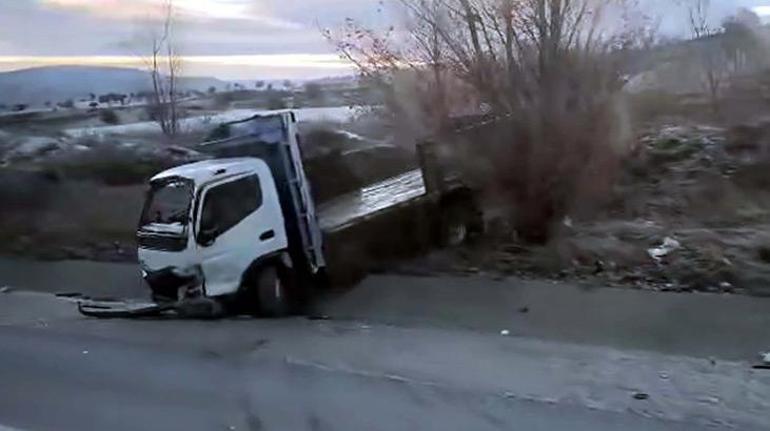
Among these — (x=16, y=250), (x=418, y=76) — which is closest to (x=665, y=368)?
(x=418, y=76)

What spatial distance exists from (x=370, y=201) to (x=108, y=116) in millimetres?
8918

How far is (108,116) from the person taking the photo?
19.9 m

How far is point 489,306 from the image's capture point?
38.0ft

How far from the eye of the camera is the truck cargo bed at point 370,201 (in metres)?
12.4

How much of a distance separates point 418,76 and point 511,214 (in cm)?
249

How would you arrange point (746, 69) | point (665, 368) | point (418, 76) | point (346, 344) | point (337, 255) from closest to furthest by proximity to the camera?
point (665, 368) → point (346, 344) → point (337, 255) → point (418, 76) → point (746, 69)

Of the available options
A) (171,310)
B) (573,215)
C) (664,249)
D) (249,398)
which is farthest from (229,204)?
(664,249)

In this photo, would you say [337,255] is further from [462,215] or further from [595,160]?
[595,160]

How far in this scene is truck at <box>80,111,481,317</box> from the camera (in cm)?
1097

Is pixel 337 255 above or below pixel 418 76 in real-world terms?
below

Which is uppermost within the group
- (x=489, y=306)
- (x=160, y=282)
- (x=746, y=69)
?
(x=746, y=69)

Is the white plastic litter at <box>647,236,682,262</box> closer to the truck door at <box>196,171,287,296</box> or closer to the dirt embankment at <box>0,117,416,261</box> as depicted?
the truck door at <box>196,171,287,296</box>

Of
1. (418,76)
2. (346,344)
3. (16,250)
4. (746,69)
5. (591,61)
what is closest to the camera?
(346,344)

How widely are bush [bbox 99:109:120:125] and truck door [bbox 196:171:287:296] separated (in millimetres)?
9647
